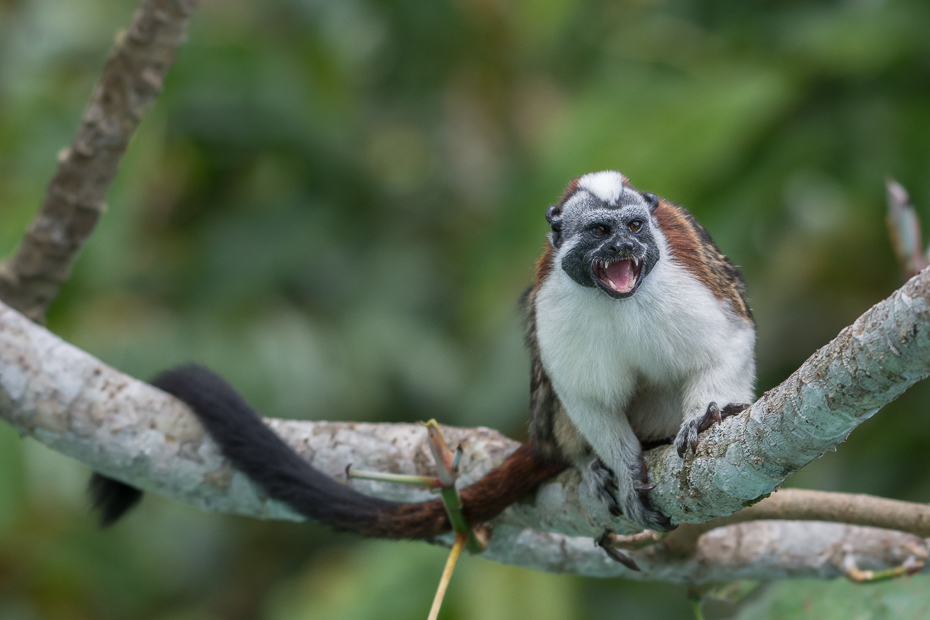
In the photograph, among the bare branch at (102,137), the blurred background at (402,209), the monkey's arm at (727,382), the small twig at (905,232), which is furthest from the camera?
the blurred background at (402,209)

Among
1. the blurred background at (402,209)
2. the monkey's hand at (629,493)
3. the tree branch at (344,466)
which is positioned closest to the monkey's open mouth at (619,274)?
the monkey's hand at (629,493)

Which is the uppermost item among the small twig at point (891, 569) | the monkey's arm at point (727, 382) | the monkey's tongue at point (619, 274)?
the monkey's tongue at point (619, 274)

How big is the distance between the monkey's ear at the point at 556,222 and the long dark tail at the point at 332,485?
46 cm

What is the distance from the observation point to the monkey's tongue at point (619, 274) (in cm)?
188

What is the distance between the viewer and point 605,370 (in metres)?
1.90

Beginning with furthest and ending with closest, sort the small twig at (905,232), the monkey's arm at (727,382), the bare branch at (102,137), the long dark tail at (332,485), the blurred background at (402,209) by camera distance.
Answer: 1. the blurred background at (402,209)
2. the bare branch at (102,137)
3. the small twig at (905,232)
4. the long dark tail at (332,485)
5. the monkey's arm at (727,382)

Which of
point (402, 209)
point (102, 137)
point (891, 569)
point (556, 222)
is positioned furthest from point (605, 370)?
point (402, 209)

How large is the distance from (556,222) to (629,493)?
1.93 feet

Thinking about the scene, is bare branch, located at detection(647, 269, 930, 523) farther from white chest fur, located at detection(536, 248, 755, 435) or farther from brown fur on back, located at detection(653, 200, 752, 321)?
brown fur on back, located at detection(653, 200, 752, 321)

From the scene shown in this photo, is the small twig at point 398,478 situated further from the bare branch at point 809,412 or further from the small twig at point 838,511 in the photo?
the small twig at point 838,511

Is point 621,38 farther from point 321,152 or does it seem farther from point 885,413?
point 885,413

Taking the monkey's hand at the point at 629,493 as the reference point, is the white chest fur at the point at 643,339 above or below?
above

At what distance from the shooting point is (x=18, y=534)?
4.05m

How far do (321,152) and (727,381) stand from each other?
125 inches
